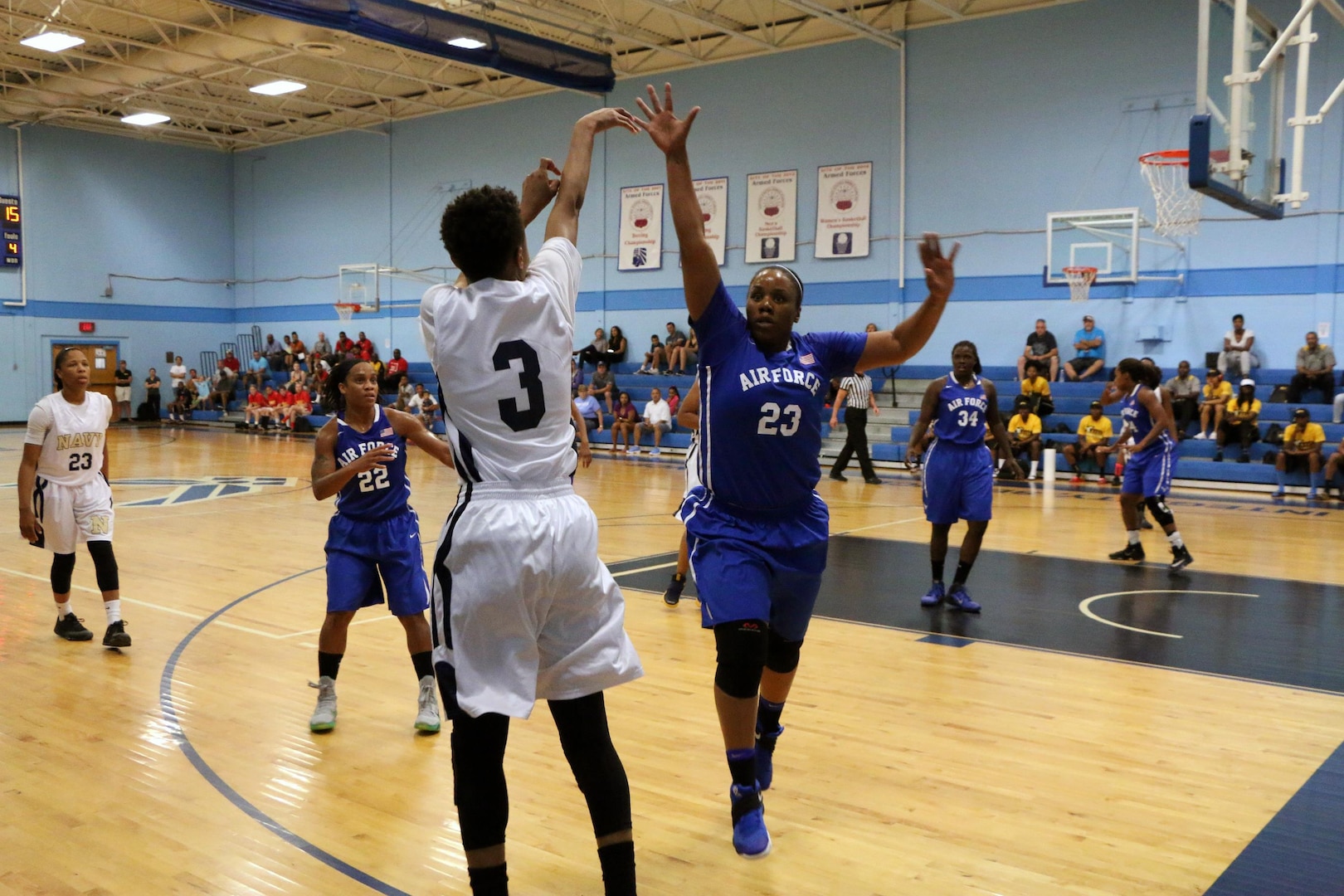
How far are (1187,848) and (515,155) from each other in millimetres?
22868

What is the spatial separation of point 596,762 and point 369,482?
2.50 meters

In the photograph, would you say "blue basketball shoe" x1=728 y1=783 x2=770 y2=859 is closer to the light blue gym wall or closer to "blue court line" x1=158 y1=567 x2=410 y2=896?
"blue court line" x1=158 y1=567 x2=410 y2=896

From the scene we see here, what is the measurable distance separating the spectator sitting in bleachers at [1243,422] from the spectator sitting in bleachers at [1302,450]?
647 mm

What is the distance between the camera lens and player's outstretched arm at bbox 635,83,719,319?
3334 millimetres

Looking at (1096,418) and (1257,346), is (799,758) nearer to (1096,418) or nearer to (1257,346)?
(1096,418)

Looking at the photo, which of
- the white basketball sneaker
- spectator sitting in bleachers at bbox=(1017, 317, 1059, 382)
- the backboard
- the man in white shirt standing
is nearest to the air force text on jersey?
the white basketball sneaker

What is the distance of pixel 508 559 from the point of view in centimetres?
263

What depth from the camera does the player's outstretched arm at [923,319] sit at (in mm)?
3479

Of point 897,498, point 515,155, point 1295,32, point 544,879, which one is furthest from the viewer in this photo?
point 515,155

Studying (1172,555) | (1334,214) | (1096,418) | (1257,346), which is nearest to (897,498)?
(1096,418)

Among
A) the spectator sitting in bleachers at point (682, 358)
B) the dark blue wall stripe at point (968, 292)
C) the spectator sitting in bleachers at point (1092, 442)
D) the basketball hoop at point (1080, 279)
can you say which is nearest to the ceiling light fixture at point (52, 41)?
the dark blue wall stripe at point (968, 292)

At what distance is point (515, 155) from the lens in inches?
966

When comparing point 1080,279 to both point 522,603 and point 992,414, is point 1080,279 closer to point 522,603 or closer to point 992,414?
point 992,414

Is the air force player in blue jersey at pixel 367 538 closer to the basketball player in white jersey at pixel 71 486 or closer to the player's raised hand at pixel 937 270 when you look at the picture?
the basketball player in white jersey at pixel 71 486
